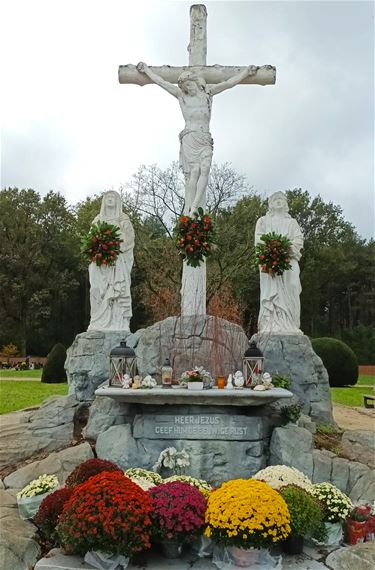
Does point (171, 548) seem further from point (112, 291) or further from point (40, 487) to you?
point (112, 291)

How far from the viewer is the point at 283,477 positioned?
5.44m

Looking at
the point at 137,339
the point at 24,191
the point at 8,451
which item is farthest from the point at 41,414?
the point at 24,191

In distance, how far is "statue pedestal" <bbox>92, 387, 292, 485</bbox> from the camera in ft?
20.4

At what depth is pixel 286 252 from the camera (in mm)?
8570

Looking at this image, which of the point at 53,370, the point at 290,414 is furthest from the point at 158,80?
the point at 53,370

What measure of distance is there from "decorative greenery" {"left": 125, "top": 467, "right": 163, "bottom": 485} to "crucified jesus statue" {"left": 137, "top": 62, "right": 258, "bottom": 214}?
4265 mm

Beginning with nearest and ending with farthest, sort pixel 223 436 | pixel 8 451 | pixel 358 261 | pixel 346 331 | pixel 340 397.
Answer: pixel 223 436, pixel 8 451, pixel 340 397, pixel 346 331, pixel 358 261

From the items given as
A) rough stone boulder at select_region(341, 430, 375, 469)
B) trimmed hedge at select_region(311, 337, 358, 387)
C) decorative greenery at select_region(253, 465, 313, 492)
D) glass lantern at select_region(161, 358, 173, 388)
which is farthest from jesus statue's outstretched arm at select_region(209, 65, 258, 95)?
trimmed hedge at select_region(311, 337, 358, 387)

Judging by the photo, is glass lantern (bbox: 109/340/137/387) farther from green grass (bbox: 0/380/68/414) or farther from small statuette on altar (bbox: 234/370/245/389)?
green grass (bbox: 0/380/68/414)

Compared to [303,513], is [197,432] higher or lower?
higher

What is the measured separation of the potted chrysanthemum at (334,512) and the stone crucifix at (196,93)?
143 inches

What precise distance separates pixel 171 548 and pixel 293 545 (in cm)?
106

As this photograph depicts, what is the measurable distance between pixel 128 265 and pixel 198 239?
1474 millimetres

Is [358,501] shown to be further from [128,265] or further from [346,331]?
[346,331]
